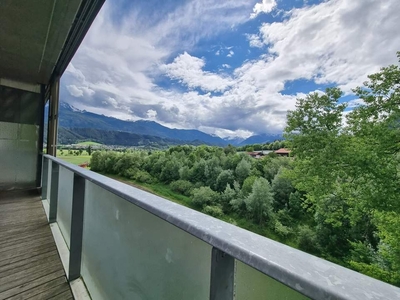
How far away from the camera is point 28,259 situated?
1.64m

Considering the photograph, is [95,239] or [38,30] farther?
[38,30]

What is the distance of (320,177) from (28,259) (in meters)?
9.82

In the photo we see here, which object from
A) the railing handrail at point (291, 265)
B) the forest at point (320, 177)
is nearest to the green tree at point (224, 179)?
the forest at point (320, 177)

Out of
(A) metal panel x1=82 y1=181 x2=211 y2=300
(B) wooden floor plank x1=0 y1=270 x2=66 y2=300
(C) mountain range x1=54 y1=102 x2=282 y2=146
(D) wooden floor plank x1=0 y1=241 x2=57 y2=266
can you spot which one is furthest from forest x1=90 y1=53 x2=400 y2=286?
(A) metal panel x1=82 y1=181 x2=211 y2=300

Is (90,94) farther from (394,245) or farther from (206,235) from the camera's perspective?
(394,245)

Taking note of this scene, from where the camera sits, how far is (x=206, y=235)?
1.25ft

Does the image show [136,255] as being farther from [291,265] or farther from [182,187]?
[182,187]

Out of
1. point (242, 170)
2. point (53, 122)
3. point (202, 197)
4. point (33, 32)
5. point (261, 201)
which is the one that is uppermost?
point (33, 32)

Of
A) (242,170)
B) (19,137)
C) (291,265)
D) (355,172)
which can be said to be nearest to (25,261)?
(291,265)

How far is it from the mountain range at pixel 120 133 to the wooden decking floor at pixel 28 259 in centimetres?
176

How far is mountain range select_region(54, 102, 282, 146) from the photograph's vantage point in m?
4.54

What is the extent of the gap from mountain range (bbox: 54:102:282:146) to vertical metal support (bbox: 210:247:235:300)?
4286 millimetres

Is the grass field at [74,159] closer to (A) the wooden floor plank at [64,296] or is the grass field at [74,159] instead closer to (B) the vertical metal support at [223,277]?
(A) the wooden floor plank at [64,296]

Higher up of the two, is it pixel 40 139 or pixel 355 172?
pixel 40 139
